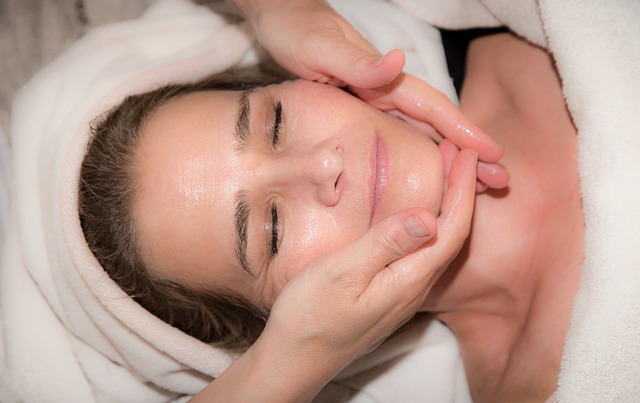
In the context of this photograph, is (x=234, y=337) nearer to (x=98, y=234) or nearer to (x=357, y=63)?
(x=98, y=234)

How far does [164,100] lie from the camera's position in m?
1.48

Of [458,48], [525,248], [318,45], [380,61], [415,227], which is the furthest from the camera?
[458,48]

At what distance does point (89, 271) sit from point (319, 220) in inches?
21.1

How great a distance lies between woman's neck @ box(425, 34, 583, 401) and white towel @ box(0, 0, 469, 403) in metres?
0.18

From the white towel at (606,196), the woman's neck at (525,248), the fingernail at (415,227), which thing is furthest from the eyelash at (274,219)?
the white towel at (606,196)

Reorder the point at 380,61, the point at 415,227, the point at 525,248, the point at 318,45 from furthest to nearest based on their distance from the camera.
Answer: the point at 525,248
the point at 318,45
the point at 380,61
the point at 415,227

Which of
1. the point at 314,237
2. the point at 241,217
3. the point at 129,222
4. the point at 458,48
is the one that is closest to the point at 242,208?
the point at 241,217

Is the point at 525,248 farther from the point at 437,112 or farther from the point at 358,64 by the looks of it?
the point at 358,64

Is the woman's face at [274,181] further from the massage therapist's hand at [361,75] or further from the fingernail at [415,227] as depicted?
the fingernail at [415,227]

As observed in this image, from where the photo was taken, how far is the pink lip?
1.29 meters

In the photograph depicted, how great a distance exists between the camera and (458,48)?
5.92ft

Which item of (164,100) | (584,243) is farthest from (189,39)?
(584,243)

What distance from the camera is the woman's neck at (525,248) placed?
1427 mm

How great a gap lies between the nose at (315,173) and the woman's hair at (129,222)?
1.08 feet
